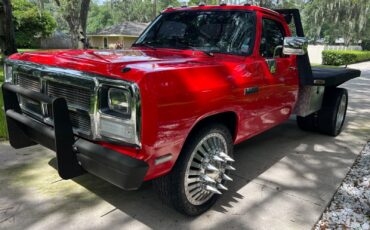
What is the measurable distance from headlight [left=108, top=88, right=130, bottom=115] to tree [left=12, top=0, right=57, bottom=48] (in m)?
35.5

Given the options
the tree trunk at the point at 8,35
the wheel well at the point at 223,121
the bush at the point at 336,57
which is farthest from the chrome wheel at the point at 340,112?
the bush at the point at 336,57

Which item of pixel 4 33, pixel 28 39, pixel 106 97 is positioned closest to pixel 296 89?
pixel 106 97

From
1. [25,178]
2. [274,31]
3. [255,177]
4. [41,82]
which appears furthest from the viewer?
[274,31]

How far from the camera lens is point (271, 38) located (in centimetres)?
405

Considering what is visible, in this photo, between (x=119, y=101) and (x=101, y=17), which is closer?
(x=119, y=101)

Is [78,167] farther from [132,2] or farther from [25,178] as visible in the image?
[132,2]

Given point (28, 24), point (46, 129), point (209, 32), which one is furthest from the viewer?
point (28, 24)

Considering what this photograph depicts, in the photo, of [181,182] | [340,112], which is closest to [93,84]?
[181,182]

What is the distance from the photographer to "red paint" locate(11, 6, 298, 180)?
2227 millimetres

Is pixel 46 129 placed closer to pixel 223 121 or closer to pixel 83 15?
pixel 223 121

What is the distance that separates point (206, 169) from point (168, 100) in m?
0.95

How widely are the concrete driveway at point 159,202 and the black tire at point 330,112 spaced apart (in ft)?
2.86

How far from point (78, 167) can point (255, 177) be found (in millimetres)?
2205

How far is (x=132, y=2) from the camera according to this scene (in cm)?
8312
